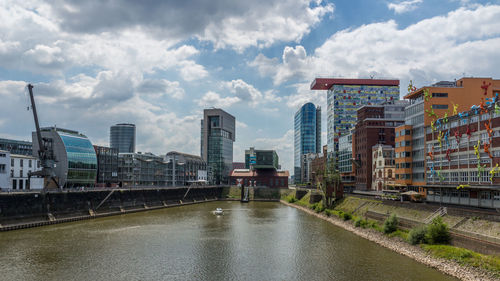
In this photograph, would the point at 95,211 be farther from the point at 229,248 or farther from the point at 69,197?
the point at 229,248

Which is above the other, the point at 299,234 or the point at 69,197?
the point at 69,197

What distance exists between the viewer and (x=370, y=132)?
144750 mm

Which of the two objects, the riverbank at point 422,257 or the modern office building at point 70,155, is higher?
the modern office building at point 70,155

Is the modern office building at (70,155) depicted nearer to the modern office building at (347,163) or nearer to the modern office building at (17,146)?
the modern office building at (17,146)

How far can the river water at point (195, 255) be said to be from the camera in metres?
48.6

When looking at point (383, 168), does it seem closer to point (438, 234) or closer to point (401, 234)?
point (401, 234)

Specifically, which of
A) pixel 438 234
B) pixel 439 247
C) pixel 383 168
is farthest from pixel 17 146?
pixel 439 247

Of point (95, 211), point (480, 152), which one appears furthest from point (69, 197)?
point (480, 152)

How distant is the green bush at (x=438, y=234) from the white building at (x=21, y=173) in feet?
372

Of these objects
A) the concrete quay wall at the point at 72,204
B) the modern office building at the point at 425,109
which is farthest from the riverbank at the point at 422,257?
the concrete quay wall at the point at 72,204

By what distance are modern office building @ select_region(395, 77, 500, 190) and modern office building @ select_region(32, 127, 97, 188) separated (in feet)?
Result: 372

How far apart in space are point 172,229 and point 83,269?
3592 cm

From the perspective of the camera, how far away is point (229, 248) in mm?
65750

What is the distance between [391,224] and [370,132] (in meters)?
79.6
